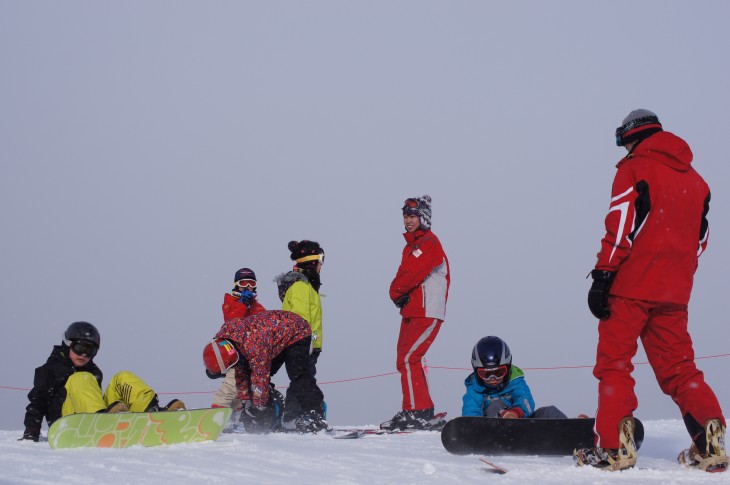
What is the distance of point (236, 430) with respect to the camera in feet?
24.2

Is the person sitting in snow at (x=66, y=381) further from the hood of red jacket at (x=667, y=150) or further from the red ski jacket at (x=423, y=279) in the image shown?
the hood of red jacket at (x=667, y=150)

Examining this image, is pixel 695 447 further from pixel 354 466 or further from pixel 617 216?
pixel 354 466

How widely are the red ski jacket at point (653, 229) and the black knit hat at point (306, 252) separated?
3.88 meters

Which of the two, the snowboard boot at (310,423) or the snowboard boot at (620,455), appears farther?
the snowboard boot at (310,423)

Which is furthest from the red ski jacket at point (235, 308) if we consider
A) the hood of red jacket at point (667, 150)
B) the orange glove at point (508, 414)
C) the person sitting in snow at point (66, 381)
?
the hood of red jacket at point (667, 150)

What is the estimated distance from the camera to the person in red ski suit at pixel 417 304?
7820mm

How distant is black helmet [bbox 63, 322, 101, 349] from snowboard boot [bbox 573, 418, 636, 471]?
11.6ft

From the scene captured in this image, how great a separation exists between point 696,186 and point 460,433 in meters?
1.95

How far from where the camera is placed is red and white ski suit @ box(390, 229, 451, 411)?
7844mm

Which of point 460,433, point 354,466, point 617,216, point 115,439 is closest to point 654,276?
point 617,216

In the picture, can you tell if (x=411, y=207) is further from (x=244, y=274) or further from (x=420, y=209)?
(x=244, y=274)

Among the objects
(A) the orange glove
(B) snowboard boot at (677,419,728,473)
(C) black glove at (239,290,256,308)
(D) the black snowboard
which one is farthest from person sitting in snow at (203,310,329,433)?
(B) snowboard boot at (677,419,728,473)

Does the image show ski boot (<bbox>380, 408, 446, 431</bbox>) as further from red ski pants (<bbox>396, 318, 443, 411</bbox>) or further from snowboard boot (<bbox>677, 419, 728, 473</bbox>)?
snowboard boot (<bbox>677, 419, 728, 473</bbox>)

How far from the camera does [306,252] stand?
8.09 meters
